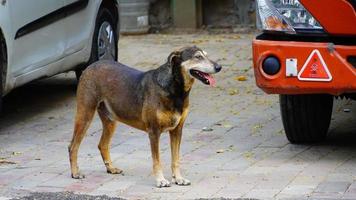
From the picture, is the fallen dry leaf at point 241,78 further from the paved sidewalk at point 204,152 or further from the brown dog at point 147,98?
the brown dog at point 147,98

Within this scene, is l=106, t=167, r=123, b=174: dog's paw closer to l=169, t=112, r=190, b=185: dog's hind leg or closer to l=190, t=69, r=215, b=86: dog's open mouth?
l=169, t=112, r=190, b=185: dog's hind leg

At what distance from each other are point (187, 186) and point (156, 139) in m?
0.38

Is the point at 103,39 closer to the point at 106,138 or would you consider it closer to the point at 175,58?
the point at 106,138

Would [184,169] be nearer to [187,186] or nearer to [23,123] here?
[187,186]

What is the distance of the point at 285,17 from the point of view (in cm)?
721

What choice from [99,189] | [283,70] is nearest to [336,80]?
[283,70]

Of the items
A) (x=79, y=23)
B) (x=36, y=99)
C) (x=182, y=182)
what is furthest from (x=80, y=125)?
(x=36, y=99)

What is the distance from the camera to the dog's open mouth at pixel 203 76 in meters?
6.65

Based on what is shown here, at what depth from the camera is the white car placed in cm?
863

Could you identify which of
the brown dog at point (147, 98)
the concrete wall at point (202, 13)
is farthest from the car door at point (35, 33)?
the concrete wall at point (202, 13)

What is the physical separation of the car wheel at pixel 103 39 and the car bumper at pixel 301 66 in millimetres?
3456

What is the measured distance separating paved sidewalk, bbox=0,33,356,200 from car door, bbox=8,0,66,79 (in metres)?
0.59

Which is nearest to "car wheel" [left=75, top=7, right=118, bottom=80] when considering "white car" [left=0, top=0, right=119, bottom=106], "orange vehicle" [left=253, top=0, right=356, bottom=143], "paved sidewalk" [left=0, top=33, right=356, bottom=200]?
"white car" [left=0, top=0, right=119, bottom=106]

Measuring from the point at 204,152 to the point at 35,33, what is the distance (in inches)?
82.8
